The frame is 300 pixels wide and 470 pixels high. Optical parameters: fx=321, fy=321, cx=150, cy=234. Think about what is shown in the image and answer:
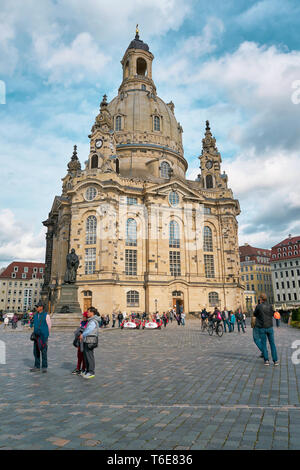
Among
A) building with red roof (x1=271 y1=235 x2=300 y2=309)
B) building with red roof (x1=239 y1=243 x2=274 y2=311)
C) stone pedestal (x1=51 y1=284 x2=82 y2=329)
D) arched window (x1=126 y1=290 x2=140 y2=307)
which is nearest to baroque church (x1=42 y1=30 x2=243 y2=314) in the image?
arched window (x1=126 y1=290 x2=140 y2=307)

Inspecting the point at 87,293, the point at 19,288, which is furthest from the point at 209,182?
the point at 19,288

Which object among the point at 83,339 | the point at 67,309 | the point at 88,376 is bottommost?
the point at 88,376

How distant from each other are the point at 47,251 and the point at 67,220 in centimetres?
1394

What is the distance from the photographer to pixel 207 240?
2037 inches

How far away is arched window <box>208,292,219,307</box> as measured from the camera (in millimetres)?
48219

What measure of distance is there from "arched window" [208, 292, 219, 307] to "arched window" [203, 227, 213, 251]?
7.17m

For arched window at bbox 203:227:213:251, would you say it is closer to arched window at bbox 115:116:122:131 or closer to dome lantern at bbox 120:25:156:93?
arched window at bbox 115:116:122:131

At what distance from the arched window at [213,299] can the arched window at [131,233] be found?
13944 mm

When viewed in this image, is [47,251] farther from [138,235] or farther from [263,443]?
[263,443]

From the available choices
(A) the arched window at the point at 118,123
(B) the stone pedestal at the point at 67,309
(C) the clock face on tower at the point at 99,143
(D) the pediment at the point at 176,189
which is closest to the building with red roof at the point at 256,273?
(D) the pediment at the point at 176,189

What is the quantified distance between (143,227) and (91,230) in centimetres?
762

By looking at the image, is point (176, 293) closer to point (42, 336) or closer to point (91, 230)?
point (91, 230)

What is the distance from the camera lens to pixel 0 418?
522 cm

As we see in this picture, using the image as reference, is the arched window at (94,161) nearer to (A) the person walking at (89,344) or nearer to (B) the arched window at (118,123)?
(B) the arched window at (118,123)
